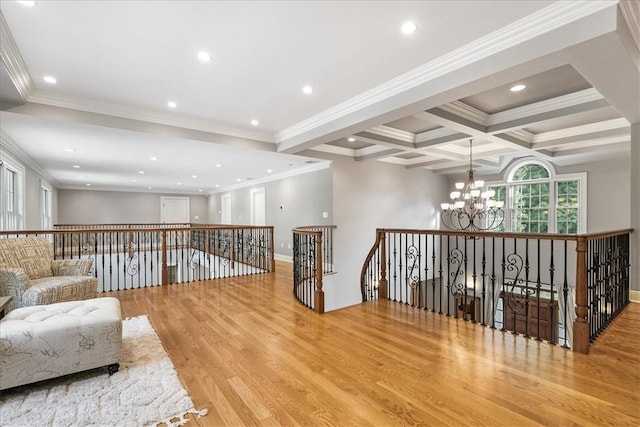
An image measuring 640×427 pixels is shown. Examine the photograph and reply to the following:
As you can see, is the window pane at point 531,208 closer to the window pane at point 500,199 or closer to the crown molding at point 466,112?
the window pane at point 500,199

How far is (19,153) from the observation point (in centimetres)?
620

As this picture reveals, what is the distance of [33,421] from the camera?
A: 1845 millimetres

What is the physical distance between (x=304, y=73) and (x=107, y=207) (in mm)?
13425

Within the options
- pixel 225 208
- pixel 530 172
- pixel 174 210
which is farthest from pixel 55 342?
pixel 174 210

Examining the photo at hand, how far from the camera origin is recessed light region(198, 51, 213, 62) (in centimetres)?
314

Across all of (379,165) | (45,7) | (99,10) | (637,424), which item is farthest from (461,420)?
(379,165)

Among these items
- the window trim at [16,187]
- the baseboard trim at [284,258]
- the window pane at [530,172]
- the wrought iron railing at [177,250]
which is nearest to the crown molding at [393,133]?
the wrought iron railing at [177,250]

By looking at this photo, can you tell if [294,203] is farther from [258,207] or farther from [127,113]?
[127,113]

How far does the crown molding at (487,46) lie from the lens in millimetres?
2389

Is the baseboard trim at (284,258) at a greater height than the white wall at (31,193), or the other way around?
the white wall at (31,193)

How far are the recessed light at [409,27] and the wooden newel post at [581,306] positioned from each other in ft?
7.89

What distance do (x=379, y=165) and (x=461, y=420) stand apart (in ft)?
23.0

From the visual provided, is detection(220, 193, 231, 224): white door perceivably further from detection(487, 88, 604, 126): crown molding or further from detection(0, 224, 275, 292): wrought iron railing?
detection(487, 88, 604, 126): crown molding

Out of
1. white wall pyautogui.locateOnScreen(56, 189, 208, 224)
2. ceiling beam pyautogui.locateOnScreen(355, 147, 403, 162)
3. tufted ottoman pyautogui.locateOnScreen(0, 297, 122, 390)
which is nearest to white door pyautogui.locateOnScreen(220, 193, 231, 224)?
white wall pyautogui.locateOnScreen(56, 189, 208, 224)
